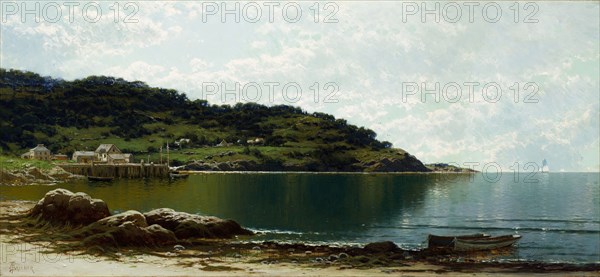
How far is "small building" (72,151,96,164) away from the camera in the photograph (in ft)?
62.2

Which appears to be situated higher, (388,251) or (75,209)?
(75,209)

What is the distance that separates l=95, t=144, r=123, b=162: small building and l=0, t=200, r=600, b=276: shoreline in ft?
16.3

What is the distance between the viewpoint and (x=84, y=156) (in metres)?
19.7

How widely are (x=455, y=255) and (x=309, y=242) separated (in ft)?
12.2

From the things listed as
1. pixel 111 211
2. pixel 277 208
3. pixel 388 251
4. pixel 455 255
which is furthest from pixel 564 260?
pixel 111 211

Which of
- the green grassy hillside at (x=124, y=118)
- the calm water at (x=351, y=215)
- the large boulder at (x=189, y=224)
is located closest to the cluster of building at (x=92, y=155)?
the green grassy hillside at (x=124, y=118)

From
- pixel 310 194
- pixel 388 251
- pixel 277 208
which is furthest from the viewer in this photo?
pixel 310 194

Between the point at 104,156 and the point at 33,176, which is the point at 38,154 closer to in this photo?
the point at 33,176

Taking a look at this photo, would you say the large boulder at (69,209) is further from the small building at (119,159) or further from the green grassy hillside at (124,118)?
the small building at (119,159)

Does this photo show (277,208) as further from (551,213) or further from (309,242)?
(551,213)

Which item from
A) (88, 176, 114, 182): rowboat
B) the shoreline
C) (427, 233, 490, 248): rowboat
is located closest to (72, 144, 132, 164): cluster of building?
A: (88, 176, 114, 182): rowboat

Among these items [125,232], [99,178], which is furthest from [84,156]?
[125,232]

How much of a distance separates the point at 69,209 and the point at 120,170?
207 inches

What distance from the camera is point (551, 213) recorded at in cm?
2706
